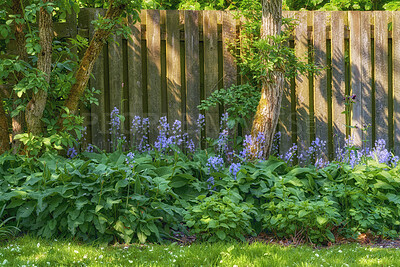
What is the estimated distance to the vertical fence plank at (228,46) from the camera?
570cm

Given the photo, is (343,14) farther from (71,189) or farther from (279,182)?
(71,189)

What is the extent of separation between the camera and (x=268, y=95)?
17.3 ft

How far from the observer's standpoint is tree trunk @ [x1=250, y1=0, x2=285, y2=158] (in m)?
5.13

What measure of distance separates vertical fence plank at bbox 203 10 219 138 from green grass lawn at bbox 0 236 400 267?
2576 millimetres

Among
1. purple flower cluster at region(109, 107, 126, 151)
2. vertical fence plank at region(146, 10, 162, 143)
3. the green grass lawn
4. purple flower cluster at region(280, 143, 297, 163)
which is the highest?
vertical fence plank at region(146, 10, 162, 143)

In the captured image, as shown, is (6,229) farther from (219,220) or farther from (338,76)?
(338,76)

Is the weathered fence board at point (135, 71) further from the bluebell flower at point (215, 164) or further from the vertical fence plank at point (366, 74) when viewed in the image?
the vertical fence plank at point (366, 74)

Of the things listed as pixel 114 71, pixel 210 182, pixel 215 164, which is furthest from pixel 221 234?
pixel 114 71

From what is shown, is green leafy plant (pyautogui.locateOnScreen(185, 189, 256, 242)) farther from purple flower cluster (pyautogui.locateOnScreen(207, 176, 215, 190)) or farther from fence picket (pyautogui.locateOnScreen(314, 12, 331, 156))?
fence picket (pyautogui.locateOnScreen(314, 12, 331, 156))

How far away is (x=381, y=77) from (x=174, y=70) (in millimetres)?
2824

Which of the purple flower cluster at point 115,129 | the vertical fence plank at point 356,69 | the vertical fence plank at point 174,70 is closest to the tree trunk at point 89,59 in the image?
the purple flower cluster at point 115,129

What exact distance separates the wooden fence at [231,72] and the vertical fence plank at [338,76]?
1 centimetres

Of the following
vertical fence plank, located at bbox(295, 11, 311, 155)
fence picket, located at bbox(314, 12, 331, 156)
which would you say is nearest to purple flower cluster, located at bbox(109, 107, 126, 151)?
vertical fence plank, located at bbox(295, 11, 311, 155)

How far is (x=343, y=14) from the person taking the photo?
5.84 m
